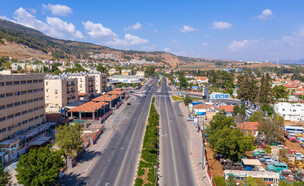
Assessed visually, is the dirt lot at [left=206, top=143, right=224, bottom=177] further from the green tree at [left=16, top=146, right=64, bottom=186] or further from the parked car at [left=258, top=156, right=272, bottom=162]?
the green tree at [left=16, top=146, right=64, bottom=186]

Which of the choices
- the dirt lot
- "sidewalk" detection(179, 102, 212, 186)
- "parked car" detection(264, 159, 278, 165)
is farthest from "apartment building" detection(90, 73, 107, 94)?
"parked car" detection(264, 159, 278, 165)

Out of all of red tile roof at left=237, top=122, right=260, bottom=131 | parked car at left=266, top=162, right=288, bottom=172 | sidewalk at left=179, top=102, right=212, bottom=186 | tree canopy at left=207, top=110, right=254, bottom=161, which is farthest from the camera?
red tile roof at left=237, top=122, right=260, bottom=131

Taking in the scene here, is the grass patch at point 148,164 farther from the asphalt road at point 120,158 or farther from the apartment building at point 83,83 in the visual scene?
the apartment building at point 83,83

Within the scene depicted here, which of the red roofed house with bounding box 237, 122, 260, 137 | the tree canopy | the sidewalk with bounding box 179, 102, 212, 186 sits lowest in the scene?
the sidewalk with bounding box 179, 102, 212, 186

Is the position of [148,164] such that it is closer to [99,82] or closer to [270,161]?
[270,161]

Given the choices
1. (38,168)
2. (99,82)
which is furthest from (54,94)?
(38,168)

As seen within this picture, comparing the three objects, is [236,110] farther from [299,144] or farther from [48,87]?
[48,87]

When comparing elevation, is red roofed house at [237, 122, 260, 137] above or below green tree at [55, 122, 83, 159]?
below

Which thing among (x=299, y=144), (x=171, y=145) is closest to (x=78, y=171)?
(x=171, y=145)
